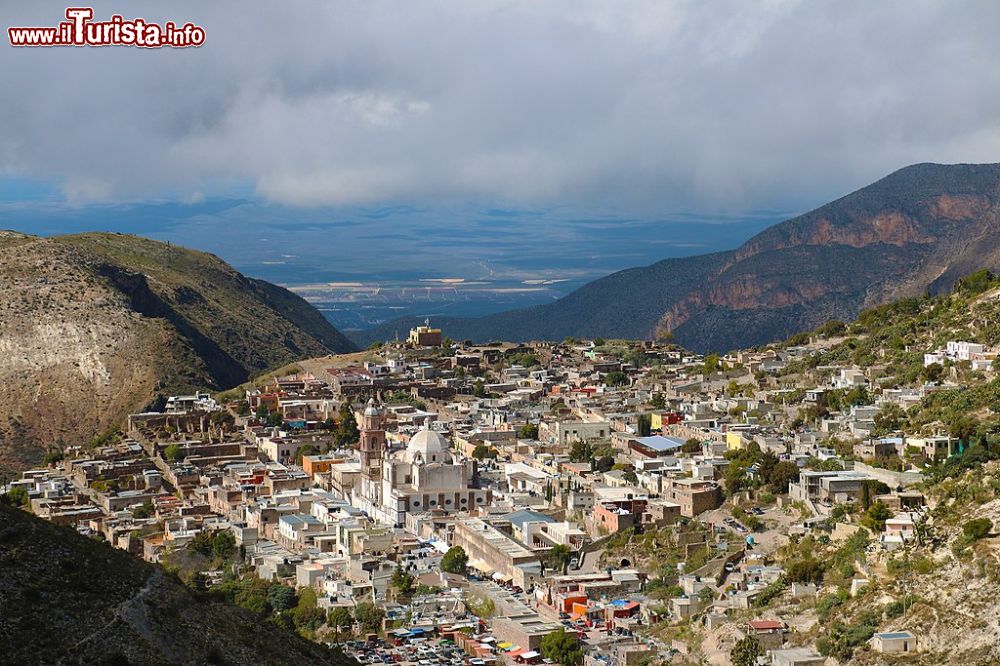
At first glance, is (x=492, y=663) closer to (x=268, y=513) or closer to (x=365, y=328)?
(x=268, y=513)

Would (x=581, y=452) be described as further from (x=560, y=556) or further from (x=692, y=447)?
(x=560, y=556)

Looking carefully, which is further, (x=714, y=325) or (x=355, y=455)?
(x=714, y=325)

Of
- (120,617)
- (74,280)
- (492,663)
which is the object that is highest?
(74,280)

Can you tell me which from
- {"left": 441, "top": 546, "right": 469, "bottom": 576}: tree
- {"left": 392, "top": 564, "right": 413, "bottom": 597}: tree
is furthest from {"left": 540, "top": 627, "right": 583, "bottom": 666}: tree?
{"left": 441, "top": 546, "right": 469, "bottom": 576}: tree

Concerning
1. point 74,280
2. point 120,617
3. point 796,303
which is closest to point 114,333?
point 74,280

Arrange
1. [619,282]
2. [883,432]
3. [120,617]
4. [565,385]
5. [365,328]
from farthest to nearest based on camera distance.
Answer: [365,328] < [619,282] < [565,385] < [883,432] < [120,617]
